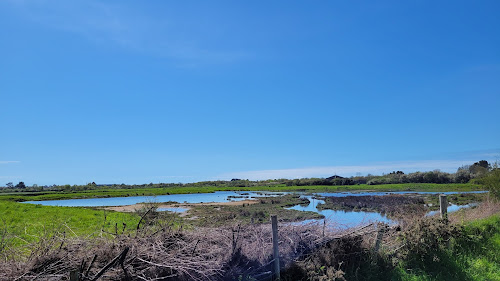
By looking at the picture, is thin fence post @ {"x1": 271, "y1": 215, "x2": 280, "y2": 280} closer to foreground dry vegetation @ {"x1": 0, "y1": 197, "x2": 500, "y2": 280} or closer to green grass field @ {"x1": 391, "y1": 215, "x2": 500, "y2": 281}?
foreground dry vegetation @ {"x1": 0, "y1": 197, "x2": 500, "y2": 280}

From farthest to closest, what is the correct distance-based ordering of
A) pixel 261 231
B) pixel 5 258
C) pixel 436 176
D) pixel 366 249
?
pixel 436 176
pixel 366 249
pixel 261 231
pixel 5 258

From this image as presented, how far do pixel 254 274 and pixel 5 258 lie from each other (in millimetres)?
3459

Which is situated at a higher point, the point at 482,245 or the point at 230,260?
the point at 230,260

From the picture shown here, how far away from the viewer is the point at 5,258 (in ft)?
13.4

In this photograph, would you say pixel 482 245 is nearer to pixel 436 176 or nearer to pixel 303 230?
pixel 303 230

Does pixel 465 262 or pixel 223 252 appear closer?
pixel 223 252

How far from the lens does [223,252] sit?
17.5 ft

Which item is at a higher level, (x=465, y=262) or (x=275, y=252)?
(x=275, y=252)

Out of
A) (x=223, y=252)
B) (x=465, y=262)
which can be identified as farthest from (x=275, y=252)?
(x=465, y=262)

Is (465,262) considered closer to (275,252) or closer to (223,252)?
(275,252)

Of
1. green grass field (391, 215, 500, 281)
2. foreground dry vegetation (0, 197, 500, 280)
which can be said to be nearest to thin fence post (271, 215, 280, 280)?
foreground dry vegetation (0, 197, 500, 280)

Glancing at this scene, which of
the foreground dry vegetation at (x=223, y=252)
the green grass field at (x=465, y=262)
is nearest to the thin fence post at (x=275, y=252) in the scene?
the foreground dry vegetation at (x=223, y=252)

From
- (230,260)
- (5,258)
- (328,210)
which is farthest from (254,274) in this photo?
(328,210)

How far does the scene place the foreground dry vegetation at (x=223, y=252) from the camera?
4.08 metres
